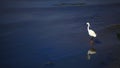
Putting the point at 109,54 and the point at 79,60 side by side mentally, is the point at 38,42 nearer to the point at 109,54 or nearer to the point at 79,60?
the point at 79,60

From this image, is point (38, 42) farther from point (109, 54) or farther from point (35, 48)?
point (109, 54)

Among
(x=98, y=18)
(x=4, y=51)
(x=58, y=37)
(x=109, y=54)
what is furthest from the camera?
(x=98, y=18)

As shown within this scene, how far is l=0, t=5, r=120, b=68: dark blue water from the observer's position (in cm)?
1080

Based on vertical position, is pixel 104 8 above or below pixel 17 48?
above

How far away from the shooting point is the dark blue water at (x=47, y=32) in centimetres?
1080

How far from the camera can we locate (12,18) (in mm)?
18484

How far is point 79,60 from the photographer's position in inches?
405

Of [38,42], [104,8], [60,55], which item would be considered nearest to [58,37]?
[38,42]

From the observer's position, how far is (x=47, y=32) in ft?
48.2

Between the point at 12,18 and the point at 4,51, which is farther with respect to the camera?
the point at 12,18

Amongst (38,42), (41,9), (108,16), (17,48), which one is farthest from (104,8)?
(17,48)

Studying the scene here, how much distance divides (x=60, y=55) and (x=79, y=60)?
3.69 feet

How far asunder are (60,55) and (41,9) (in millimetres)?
11942

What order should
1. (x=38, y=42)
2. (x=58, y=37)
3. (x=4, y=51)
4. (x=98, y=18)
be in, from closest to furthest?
(x=4, y=51) < (x=38, y=42) < (x=58, y=37) < (x=98, y=18)
